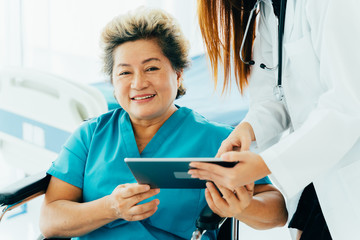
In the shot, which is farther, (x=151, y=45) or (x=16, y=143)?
(x=16, y=143)

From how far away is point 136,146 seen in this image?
1.49 m

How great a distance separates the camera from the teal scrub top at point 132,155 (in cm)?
139

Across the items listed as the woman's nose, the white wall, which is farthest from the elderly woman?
the white wall

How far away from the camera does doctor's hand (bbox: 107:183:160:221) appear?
1.21 m

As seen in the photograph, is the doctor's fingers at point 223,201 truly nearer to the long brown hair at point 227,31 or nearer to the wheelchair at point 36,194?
the wheelchair at point 36,194

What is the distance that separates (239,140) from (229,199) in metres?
0.19

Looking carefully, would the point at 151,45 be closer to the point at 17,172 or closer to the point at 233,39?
the point at 233,39

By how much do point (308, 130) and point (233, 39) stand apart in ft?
1.92

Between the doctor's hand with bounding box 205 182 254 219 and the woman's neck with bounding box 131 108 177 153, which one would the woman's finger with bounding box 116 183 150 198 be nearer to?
the doctor's hand with bounding box 205 182 254 219

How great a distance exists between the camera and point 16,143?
2402 millimetres

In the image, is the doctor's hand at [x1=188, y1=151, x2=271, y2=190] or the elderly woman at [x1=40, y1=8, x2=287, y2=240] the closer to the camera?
the doctor's hand at [x1=188, y1=151, x2=271, y2=190]

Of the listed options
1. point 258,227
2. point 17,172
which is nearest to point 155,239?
point 258,227

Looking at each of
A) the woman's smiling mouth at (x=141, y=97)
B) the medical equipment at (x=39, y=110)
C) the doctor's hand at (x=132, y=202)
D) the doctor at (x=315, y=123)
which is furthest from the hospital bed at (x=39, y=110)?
the doctor at (x=315, y=123)

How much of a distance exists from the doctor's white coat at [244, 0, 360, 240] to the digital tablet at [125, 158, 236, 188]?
16cm
